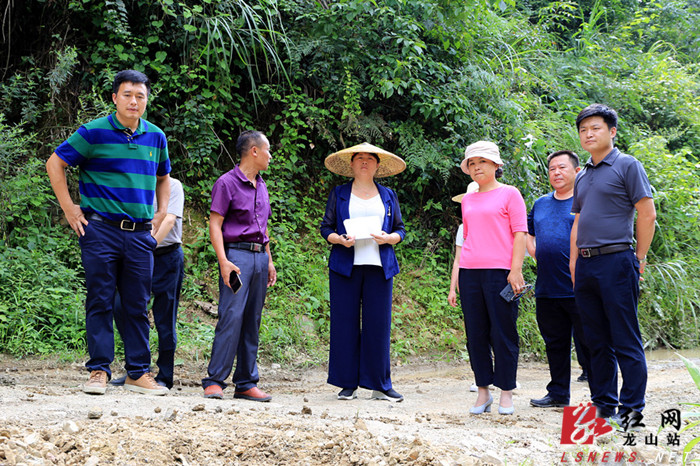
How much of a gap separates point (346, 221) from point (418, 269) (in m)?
4.01

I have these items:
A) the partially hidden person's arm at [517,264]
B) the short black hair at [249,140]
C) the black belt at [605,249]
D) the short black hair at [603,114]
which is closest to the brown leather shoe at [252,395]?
the short black hair at [249,140]

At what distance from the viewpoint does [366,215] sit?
16.2ft

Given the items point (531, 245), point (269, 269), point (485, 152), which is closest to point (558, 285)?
point (531, 245)

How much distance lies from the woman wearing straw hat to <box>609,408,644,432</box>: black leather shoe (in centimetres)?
164

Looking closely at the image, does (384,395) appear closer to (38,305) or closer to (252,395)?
(252,395)

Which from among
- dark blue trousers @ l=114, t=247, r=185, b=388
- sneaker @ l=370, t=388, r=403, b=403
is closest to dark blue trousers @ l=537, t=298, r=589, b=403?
sneaker @ l=370, t=388, r=403, b=403

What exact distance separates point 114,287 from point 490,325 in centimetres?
262

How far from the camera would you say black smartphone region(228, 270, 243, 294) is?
4387mm

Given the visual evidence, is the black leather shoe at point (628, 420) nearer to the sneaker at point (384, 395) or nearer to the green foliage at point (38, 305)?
the sneaker at point (384, 395)

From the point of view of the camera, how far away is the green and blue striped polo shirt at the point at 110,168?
4016mm

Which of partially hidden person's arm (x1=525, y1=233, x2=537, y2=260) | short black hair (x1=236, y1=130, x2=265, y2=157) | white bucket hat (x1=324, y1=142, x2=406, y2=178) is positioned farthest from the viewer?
partially hidden person's arm (x1=525, y1=233, x2=537, y2=260)

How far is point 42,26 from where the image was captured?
305 inches

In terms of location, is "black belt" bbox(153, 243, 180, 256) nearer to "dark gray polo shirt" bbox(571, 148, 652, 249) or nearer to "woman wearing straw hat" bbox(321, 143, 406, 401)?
"woman wearing straw hat" bbox(321, 143, 406, 401)

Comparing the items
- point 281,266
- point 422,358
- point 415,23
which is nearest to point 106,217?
point 281,266
